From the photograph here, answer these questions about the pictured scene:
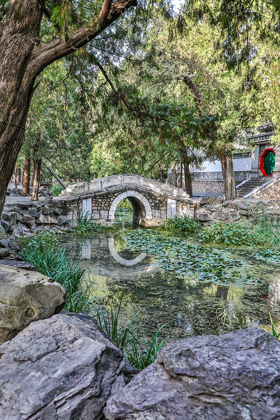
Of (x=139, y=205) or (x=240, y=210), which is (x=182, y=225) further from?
(x=139, y=205)

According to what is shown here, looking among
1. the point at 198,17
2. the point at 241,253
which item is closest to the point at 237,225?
the point at 241,253

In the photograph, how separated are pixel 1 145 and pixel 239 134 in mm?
11778

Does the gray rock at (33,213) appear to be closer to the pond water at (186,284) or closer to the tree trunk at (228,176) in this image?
the pond water at (186,284)

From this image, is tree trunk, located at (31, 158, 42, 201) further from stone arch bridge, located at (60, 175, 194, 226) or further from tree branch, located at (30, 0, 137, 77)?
tree branch, located at (30, 0, 137, 77)

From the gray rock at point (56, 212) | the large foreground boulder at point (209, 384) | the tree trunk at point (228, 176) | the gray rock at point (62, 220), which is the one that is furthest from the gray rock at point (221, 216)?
the large foreground boulder at point (209, 384)

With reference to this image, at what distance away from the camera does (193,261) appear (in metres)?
7.74

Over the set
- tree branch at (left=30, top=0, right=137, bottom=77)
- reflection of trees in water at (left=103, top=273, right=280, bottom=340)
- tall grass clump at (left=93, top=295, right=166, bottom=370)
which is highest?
tree branch at (left=30, top=0, right=137, bottom=77)

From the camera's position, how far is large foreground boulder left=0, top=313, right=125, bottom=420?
157 cm

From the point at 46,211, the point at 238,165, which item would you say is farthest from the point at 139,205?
the point at 238,165

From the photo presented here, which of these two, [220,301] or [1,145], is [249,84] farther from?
[1,145]

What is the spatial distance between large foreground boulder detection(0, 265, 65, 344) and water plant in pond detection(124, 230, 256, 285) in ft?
14.1

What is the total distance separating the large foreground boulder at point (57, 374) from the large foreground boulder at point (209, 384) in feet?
0.49

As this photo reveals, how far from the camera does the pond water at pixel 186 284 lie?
4352mm

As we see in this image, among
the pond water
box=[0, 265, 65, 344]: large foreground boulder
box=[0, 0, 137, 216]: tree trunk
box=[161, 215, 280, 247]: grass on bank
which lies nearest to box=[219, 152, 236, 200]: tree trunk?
box=[161, 215, 280, 247]: grass on bank
